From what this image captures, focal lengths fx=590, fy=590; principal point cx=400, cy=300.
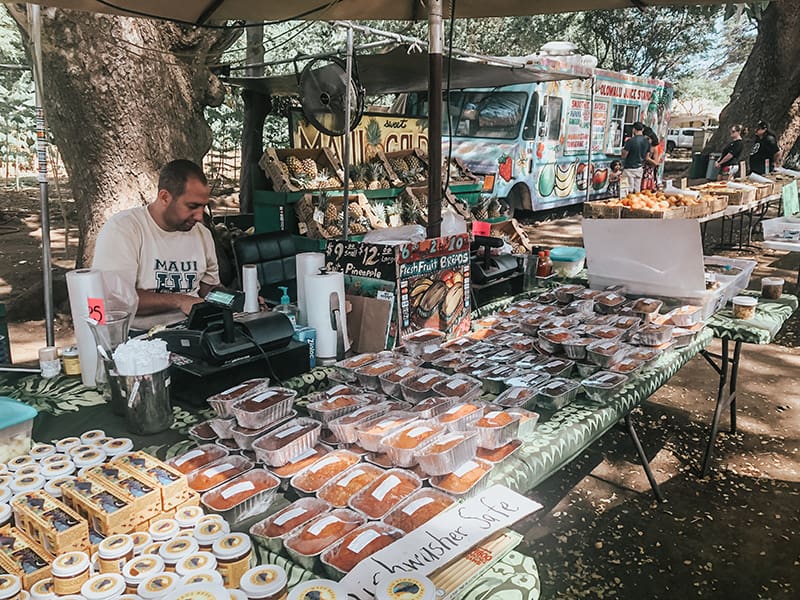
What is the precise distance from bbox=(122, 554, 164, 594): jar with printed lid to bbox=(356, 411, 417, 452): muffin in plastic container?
59 centimetres

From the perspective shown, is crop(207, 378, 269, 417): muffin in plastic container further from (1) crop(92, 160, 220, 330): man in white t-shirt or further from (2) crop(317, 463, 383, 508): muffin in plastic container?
(1) crop(92, 160, 220, 330): man in white t-shirt

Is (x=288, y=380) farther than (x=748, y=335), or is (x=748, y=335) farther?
(x=748, y=335)

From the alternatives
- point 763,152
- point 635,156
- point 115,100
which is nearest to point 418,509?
point 115,100

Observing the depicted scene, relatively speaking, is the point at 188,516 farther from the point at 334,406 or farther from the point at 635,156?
the point at 635,156

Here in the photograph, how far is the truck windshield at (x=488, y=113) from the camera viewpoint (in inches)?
406

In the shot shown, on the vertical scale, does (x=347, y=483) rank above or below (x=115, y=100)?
below

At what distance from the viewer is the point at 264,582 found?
1.01 m

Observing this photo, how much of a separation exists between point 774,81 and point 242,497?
1564cm

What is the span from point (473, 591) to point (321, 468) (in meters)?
0.52

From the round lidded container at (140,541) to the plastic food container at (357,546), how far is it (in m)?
0.33

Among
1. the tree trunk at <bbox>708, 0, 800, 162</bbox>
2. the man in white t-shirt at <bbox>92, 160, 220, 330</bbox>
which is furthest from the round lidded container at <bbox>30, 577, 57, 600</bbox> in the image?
the tree trunk at <bbox>708, 0, 800, 162</bbox>

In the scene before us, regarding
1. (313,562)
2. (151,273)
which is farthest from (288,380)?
(151,273)

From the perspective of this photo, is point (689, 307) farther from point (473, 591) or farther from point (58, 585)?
point (58, 585)

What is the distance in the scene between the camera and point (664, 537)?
9.06 feet
